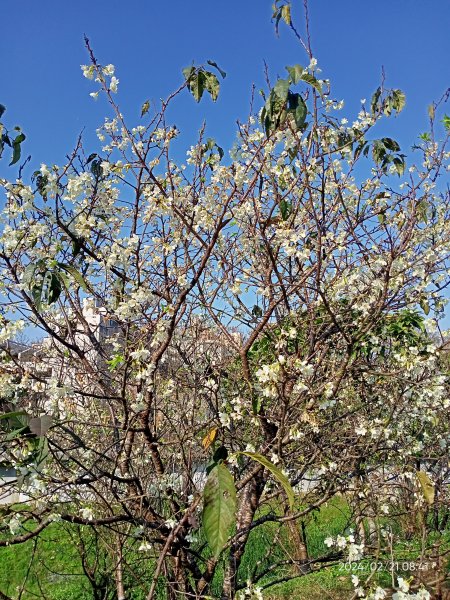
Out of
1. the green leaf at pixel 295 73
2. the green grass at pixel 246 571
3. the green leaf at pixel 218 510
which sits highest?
the green leaf at pixel 295 73

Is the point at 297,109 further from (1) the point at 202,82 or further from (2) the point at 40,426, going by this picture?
(2) the point at 40,426

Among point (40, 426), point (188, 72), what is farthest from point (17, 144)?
point (40, 426)

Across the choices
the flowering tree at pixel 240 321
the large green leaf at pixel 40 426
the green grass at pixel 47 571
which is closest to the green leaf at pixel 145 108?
the flowering tree at pixel 240 321

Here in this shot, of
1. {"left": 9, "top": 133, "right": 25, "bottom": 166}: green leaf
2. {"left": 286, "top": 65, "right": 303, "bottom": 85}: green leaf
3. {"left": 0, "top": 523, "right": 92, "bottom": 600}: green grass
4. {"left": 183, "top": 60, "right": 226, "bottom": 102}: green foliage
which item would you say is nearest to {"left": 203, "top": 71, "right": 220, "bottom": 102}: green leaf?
{"left": 183, "top": 60, "right": 226, "bottom": 102}: green foliage

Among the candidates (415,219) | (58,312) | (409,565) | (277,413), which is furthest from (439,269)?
(58,312)

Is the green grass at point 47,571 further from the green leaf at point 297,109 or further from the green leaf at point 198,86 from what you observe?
the green leaf at point 297,109

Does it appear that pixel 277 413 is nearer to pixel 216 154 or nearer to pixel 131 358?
pixel 131 358

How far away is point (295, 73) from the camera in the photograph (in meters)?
1.84

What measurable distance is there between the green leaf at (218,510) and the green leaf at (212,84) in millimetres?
1585

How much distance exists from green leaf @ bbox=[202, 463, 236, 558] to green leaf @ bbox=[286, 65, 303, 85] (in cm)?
131

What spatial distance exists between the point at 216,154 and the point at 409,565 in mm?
Answer: 2675

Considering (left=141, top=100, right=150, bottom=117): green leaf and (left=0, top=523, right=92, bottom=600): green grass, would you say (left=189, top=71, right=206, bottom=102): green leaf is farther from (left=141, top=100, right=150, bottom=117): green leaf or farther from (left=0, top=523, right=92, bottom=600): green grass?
(left=0, top=523, right=92, bottom=600): green grass

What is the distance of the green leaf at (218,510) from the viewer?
1108 millimetres

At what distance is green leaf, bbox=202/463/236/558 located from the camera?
1.11 meters
